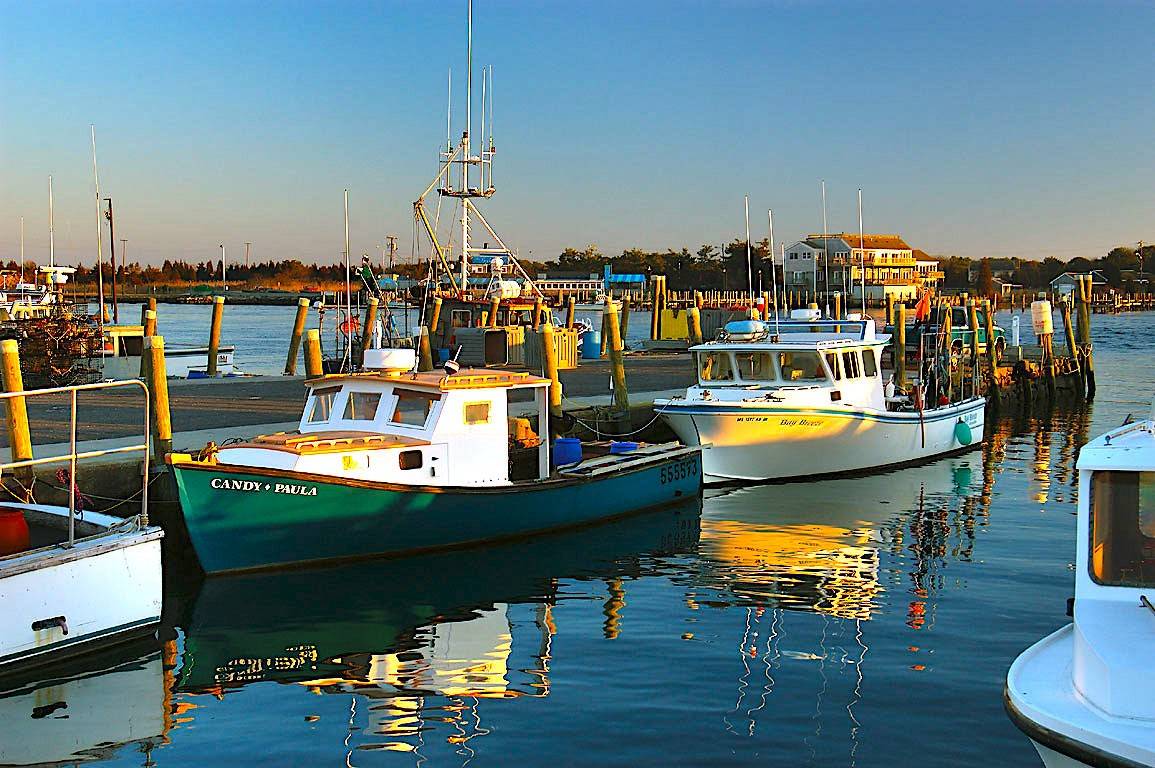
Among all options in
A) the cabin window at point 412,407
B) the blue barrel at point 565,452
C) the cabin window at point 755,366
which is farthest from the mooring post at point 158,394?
the cabin window at point 755,366

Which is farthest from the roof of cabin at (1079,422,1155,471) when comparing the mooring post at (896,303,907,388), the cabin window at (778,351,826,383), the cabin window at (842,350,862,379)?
the mooring post at (896,303,907,388)

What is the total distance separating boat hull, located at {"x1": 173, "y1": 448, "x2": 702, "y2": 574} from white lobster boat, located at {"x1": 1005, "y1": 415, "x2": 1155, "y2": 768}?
956cm

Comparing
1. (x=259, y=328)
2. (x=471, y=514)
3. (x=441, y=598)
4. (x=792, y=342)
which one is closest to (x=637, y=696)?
(x=441, y=598)

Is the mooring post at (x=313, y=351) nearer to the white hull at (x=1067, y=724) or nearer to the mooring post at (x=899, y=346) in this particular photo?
the mooring post at (x=899, y=346)

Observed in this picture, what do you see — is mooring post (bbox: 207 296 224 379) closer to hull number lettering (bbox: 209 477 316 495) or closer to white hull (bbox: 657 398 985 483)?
white hull (bbox: 657 398 985 483)

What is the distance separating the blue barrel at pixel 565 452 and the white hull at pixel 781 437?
3.63 meters

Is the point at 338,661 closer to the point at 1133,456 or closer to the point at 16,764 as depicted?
the point at 16,764

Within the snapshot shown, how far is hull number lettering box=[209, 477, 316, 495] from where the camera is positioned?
15.1 m

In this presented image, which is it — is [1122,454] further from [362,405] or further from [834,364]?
[834,364]

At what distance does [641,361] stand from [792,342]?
1877cm

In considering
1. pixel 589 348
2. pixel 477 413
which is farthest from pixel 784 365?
pixel 589 348

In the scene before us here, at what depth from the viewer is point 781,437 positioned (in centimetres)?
2412

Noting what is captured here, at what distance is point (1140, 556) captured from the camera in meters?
8.35

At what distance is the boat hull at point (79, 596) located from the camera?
11609mm
